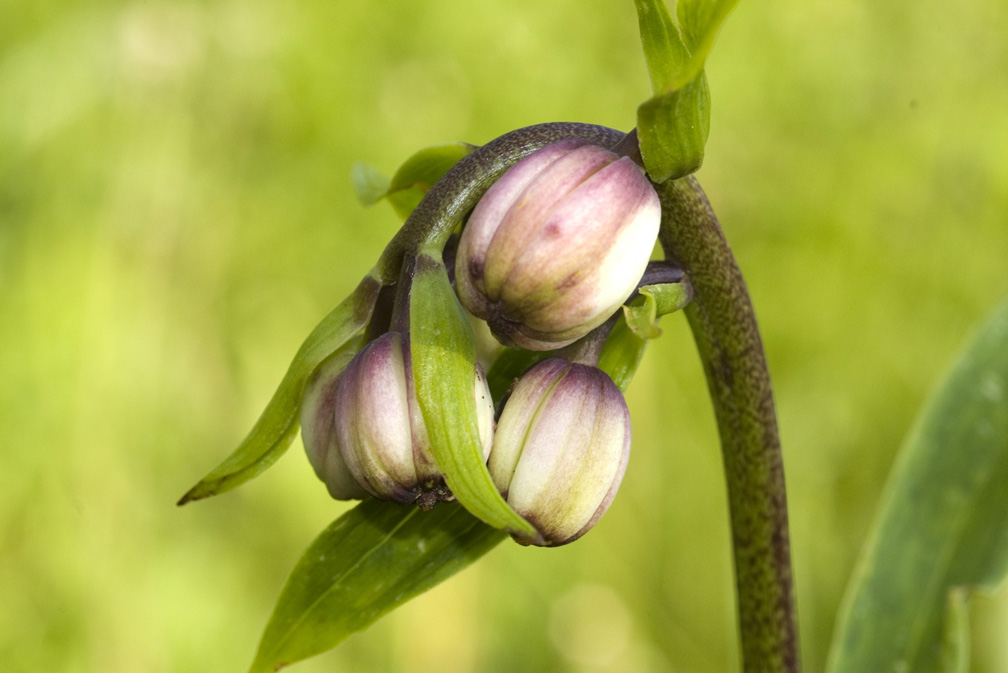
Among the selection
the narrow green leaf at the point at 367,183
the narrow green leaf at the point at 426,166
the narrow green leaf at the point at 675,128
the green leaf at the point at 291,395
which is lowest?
the green leaf at the point at 291,395

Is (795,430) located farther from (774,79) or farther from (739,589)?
(739,589)

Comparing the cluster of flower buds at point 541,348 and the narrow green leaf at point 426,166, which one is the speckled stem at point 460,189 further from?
the narrow green leaf at point 426,166

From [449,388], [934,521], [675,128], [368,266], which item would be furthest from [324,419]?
[368,266]

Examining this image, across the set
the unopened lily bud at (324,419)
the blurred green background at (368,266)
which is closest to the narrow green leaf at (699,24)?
the unopened lily bud at (324,419)

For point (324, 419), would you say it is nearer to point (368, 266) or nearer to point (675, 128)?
point (675, 128)

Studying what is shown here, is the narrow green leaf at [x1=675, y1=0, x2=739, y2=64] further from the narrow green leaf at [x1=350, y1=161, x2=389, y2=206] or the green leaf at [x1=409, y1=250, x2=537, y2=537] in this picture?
the narrow green leaf at [x1=350, y1=161, x2=389, y2=206]
